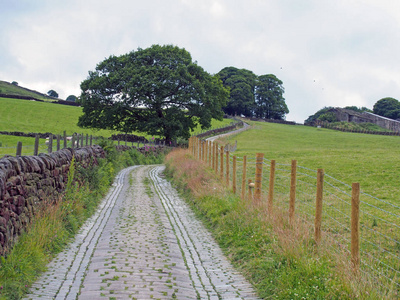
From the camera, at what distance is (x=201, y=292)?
6371 millimetres

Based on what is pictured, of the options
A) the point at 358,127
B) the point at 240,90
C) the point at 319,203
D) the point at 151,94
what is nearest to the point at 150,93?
the point at 151,94

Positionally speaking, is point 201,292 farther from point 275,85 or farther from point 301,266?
point 275,85

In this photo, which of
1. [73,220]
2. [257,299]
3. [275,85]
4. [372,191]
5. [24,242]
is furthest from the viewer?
[275,85]

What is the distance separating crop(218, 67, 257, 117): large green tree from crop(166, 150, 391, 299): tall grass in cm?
8767

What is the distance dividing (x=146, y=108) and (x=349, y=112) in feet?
208

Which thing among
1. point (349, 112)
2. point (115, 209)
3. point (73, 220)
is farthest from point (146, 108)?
point (349, 112)

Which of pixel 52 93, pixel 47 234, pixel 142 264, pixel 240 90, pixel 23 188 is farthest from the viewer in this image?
pixel 52 93

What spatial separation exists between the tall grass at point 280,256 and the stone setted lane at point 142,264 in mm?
323

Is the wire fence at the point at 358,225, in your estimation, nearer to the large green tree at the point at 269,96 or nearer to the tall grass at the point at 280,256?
the tall grass at the point at 280,256

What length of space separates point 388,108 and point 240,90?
3839cm

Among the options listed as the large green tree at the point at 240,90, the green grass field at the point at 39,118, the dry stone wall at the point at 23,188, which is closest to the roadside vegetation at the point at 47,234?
the dry stone wall at the point at 23,188

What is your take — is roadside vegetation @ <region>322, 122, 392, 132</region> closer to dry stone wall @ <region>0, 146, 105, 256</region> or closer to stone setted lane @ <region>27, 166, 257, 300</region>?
stone setted lane @ <region>27, 166, 257, 300</region>

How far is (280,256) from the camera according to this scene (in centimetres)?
702

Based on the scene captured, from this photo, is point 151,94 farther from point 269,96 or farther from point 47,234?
point 269,96
